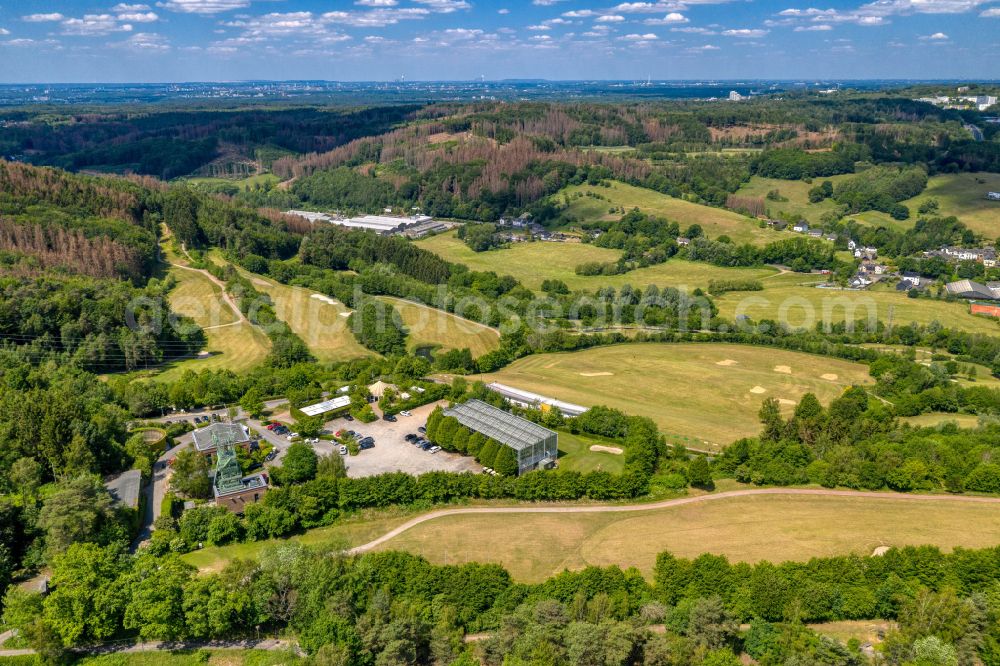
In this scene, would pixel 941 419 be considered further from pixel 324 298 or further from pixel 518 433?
pixel 324 298

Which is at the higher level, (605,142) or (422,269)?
(605,142)

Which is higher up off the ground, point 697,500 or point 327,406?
point 327,406

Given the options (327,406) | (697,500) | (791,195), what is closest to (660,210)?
(791,195)

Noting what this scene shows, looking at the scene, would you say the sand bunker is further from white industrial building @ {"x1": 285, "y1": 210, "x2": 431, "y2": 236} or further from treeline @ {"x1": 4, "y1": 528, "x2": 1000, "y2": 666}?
treeline @ {"x1": 4, "y1": 528, "x2": 1000, "y2": 666}

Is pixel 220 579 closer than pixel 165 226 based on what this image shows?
Yes

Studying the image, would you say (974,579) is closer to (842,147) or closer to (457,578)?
(457,578)

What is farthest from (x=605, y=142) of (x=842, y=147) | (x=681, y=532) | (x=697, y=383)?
(x=681, y=532)

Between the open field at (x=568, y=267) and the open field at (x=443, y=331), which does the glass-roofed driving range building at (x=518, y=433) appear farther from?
the open field at (x=568, y=267)
